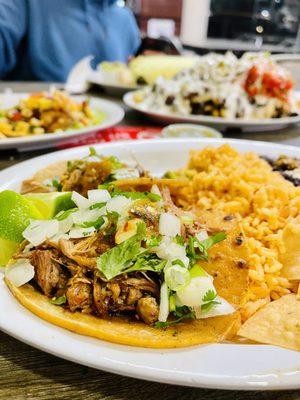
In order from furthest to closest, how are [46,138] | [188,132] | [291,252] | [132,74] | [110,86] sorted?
1. [132,74]
2. [110,86]
3. [188,132]
4. [46,138]
5. [291,252]

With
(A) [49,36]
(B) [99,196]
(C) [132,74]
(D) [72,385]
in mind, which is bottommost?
(D) [72,385]

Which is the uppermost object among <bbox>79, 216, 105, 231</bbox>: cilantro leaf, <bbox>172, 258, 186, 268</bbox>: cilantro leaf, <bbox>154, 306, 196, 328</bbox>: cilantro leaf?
<bbox>79, 216, 105, 231</bbox>: cilantro leaf

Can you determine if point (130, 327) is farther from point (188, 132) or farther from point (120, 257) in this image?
point (188, 132)

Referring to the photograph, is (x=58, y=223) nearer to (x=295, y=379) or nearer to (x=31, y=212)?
(x=31, y=212)

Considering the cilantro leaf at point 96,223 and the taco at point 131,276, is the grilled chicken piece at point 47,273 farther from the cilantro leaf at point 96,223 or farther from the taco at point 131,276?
the cilantro leaf at point 96,223

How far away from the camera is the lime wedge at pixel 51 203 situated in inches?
50.6

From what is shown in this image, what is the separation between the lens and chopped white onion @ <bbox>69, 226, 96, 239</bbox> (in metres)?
1.07

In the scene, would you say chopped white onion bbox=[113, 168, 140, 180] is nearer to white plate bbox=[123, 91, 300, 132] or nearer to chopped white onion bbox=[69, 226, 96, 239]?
chopped white onion bbox=[69, 226, 96, 239]

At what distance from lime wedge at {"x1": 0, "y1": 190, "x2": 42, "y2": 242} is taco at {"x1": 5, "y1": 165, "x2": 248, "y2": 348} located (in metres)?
0.05

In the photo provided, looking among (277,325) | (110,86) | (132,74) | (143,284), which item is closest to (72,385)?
(143,284)

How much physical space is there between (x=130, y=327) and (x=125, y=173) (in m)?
0.74

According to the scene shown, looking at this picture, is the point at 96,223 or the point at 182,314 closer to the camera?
the point at 182,314

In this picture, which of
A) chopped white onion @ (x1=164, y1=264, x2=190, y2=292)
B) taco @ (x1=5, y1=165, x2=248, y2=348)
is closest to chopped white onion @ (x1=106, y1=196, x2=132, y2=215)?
taco @ (x1=5, y1=165, x2=248, y2=348)

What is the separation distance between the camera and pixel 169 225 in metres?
1.08
